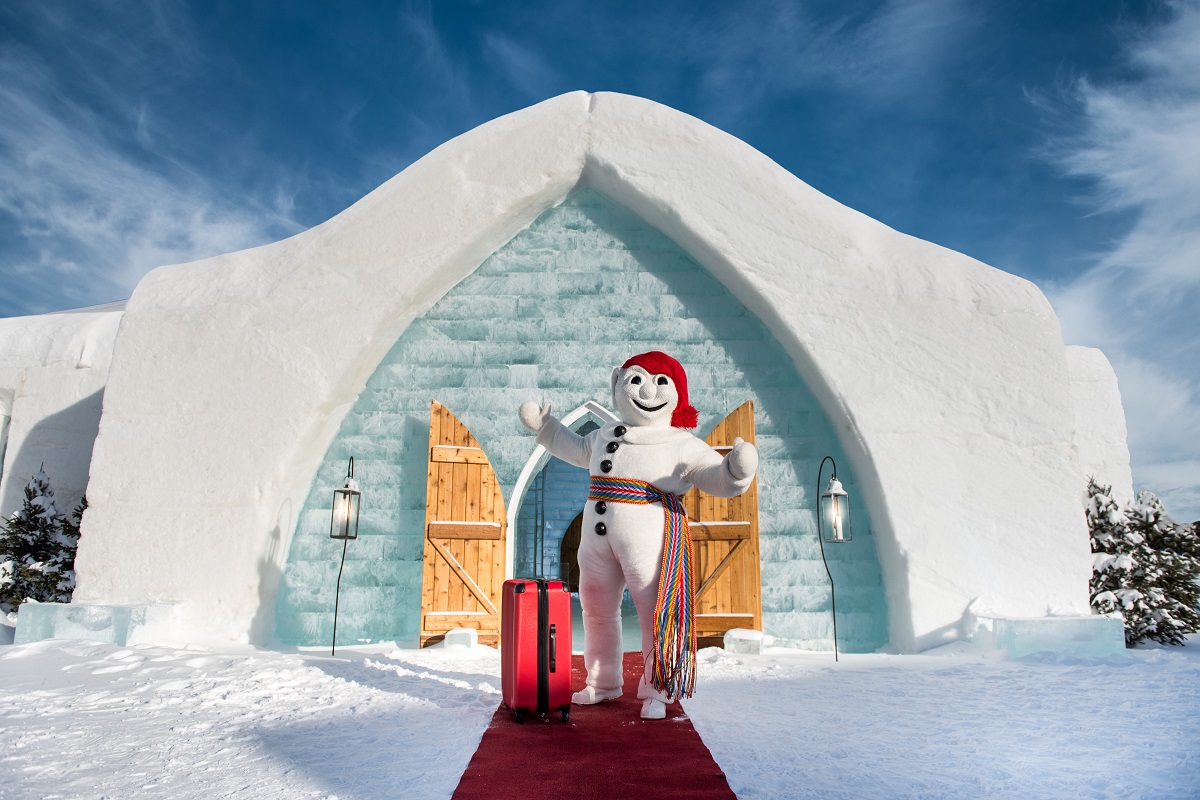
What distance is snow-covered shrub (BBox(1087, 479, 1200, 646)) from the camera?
18.3 ft

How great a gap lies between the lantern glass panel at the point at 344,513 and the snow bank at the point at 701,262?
0.55m

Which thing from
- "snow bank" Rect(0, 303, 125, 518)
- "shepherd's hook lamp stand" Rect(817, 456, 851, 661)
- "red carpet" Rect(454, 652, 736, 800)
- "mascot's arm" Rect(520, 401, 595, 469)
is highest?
"snow bank" Rect(0, 303, 125, 518)

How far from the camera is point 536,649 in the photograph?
305cm

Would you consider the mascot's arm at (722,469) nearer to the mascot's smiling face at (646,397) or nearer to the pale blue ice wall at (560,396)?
the mascot's smiling face at (646,397)

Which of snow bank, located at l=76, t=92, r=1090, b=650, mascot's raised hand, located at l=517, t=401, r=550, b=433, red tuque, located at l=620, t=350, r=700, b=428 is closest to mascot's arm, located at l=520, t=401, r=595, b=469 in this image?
mascot's raised hand, located at l=517, t=401, r=550, b=433

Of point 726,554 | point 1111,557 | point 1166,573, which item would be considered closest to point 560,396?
point 726,554

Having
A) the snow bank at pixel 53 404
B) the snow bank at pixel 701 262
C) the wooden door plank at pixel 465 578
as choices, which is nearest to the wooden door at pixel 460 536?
the wooden door plank at pixel 465 578

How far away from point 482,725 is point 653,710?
67 centimetres

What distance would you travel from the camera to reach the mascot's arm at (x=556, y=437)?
3.54 meters

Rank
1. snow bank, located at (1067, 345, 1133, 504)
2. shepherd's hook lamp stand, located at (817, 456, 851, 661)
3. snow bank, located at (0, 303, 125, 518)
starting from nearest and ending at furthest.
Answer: shepherd's hook lamp stand, located at (817, 456, 851, 661)
snow bank, located at (1067, 345, 1133, 504)
snow bank, located at (0, 303, 125, 518)

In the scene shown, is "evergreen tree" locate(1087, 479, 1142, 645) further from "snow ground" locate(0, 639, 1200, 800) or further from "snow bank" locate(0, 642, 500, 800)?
"snow bank" locate(0, 642, 500, 800)

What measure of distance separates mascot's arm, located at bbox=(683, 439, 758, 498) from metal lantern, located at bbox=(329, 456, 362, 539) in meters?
2.99

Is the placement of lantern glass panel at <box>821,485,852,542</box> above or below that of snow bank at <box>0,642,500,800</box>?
above

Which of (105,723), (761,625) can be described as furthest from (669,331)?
(105,723)
